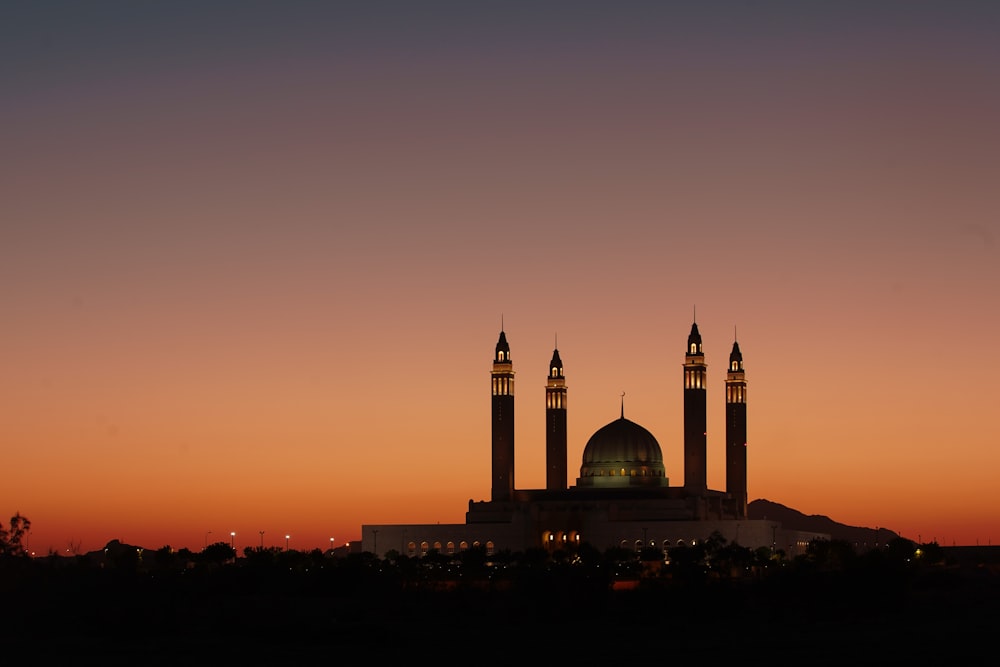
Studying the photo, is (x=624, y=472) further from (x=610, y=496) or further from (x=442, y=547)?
(x=442, y=547)

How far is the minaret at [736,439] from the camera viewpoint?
13900 centimetres

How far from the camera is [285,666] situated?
56375 millimetres

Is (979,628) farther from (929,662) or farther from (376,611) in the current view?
(376,611)

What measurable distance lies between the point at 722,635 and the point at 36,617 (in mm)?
30677

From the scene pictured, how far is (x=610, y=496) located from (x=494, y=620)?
6242 centimetres

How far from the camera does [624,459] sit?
143625 millimetres

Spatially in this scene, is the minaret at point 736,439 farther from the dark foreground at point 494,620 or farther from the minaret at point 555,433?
the dark foreground at point 494,620

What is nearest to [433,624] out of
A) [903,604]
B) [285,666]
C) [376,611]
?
[376,611]

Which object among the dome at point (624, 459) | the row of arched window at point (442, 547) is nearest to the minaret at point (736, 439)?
the dome at point (624, 459)

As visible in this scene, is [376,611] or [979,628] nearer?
[979,628]

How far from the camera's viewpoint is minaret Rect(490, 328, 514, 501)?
139250 mm

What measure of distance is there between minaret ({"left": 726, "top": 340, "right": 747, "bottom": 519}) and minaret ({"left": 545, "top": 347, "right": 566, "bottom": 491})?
13.4 m

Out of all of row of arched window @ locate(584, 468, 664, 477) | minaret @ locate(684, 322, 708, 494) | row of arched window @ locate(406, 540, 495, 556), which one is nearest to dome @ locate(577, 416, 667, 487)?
row of arched window @ locate(584, 468, 664, 477)

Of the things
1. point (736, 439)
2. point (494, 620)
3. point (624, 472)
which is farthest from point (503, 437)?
point (494, 620)
